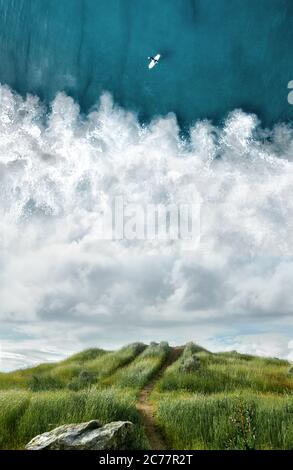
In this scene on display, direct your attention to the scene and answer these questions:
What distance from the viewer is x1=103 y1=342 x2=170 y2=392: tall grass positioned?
2739 centimetres

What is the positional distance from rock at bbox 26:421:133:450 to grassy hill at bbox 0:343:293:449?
86 centimetres

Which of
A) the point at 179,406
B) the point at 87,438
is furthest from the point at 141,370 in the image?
the point at 87,438

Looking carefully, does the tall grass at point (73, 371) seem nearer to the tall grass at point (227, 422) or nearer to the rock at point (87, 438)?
the tall grass at point (227, 422)

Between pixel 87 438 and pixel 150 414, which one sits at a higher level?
pixel 87 438

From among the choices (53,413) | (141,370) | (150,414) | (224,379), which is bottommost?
(150,414)

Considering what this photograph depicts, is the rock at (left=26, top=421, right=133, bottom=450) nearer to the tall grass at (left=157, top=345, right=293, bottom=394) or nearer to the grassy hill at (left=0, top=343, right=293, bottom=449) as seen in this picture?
the grassy hill at (left=0, top=343, right=293, bottom=449)

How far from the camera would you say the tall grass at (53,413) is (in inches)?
639

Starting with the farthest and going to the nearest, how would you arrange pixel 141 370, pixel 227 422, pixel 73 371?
pixel 73 371 < pixel 141 370 < pixel 227 422

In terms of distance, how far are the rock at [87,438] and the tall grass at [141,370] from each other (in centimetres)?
1106

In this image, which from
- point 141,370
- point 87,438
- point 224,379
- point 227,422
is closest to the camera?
point 87,438

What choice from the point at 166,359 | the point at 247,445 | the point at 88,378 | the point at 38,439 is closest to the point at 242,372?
the point at 166,359

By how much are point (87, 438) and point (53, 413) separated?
14.5 feet

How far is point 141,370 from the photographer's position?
98.9ft

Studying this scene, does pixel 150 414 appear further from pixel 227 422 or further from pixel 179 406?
pixel 227 422
